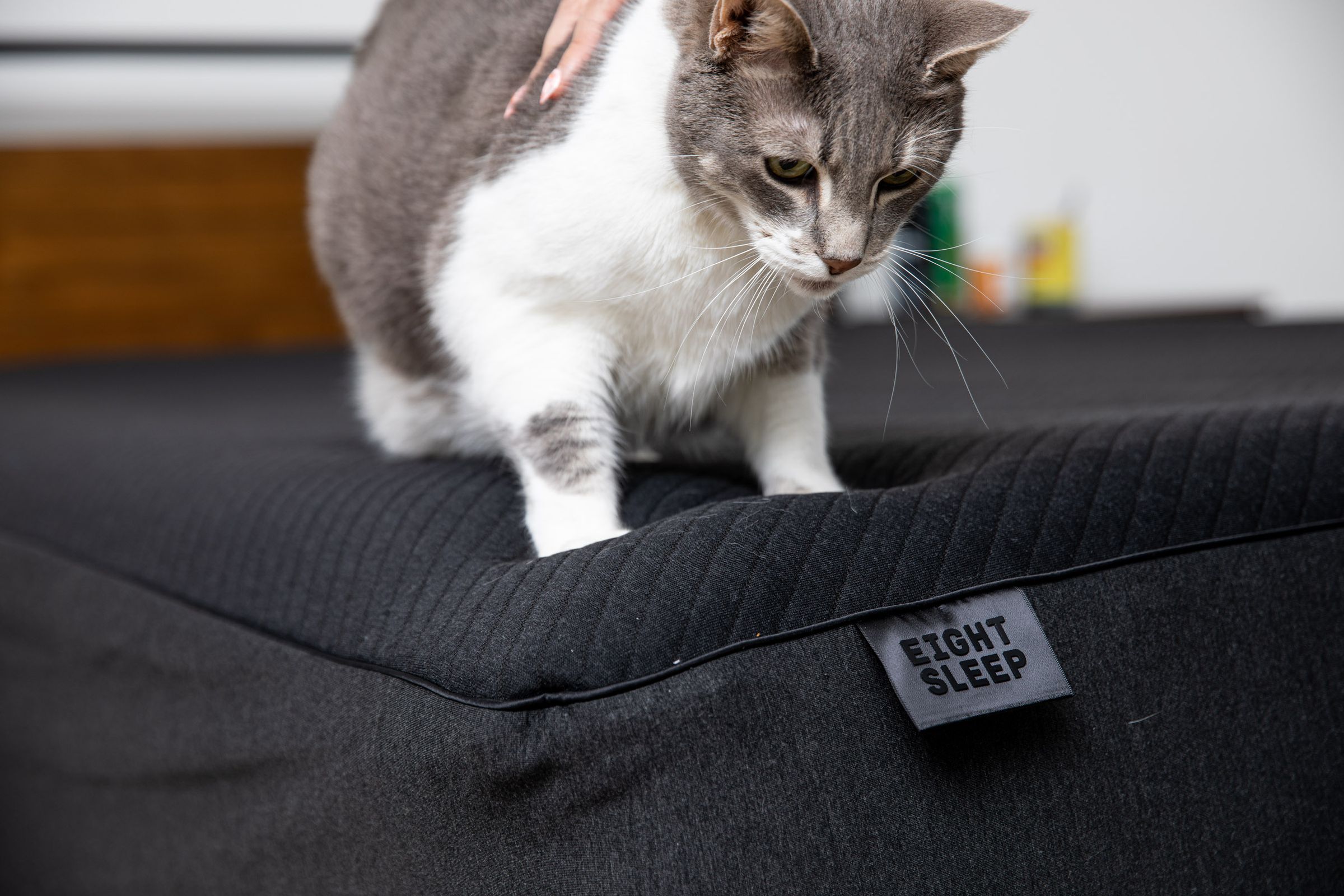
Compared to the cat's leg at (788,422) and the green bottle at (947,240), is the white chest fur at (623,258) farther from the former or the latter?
the green bottle at (947,240)

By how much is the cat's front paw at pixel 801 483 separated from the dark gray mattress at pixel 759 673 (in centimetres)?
4

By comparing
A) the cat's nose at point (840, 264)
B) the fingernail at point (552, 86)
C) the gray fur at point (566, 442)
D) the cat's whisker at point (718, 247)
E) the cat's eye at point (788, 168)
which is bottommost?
the gray fur at point (566, 442)

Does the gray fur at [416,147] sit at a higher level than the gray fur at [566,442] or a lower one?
higher

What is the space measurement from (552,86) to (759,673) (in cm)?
49

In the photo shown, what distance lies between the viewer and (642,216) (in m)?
0.81

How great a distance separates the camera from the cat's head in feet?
2.42

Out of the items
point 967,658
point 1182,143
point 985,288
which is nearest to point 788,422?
point 967,658

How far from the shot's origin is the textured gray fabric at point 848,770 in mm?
604

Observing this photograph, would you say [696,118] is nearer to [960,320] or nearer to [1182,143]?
[960,320]

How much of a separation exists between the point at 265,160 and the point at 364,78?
1.94 m

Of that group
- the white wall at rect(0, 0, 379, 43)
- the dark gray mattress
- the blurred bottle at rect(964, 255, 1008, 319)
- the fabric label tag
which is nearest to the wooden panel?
the white wall at rect(0, 0, 379, 43)

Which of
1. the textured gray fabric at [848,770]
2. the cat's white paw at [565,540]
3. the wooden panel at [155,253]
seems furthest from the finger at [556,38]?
the wooden panel at [155,253]

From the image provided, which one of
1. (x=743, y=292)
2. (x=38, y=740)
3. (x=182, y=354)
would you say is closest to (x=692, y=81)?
(x=743, y=292)

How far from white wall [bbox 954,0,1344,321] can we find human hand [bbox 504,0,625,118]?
231 centimetres
